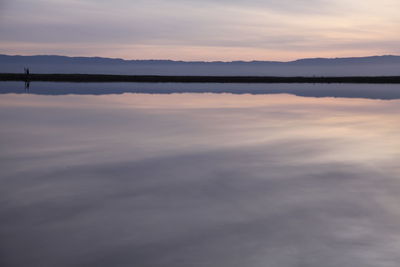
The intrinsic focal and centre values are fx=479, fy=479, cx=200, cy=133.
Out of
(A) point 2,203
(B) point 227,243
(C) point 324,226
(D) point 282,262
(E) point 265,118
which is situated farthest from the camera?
(E) point 265,118

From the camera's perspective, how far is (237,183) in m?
6.92

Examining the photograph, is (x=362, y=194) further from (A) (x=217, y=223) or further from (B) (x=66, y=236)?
(B) (x=66, y=236)

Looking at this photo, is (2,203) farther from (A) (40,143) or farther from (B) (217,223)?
(A) (40,143)

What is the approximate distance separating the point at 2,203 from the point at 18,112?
12865mm

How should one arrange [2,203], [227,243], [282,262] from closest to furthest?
[282,262]
[227,243]
[2,203]

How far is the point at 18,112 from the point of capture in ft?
57.8

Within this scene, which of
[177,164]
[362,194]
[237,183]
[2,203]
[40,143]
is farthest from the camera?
[40,143]

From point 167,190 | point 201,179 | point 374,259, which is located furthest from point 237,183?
point 374,259

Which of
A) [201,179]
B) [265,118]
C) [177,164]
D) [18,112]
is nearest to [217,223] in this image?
[201,179]

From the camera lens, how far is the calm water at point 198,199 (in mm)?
4238

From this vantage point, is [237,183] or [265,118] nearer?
[237,183]

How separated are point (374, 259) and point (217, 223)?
1.61m

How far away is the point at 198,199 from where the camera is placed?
19.9ft

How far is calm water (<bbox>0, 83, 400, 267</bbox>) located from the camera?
4238mm
